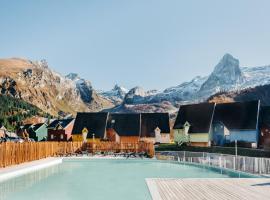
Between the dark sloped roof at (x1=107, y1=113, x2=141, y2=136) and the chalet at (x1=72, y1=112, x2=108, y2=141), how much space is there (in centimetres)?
247

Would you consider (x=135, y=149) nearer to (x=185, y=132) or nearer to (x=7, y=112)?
(x=185, y=132)

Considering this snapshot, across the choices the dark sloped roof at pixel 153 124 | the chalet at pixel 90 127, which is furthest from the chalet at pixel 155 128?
the chalet at pixel 90 127

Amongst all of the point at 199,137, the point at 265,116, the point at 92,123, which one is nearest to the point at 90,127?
the point at 92,123

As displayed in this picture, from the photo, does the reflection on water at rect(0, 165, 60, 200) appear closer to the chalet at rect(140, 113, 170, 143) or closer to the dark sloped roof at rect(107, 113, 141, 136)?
the dark sloped roof at rect(107, 113, 141, 136)

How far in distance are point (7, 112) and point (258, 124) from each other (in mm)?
161312

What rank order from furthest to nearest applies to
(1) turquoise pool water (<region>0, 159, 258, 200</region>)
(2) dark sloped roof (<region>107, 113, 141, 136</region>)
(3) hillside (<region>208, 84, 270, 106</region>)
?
(3) hillside (<region>208, 84, 270, 106</region>), (2) dark sloped roof (<region>107, 113, 141, 136</region>), (1) turquoise pool water (<region>0, 159, 258, 200</region>)

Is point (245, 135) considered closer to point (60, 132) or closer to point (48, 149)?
point (48, 149)

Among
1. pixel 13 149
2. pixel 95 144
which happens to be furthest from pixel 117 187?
pixel 95 144

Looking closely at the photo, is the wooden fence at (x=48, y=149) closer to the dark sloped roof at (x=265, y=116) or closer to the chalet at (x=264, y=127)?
the chalet at (x=264, y=127)

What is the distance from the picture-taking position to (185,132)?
225 ft

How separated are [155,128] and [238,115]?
778 inches

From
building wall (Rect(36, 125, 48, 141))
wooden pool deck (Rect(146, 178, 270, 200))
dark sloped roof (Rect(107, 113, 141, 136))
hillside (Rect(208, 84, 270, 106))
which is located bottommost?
building wall (Rect(36, 125, 48, 141))

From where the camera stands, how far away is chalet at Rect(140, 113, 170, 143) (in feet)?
251

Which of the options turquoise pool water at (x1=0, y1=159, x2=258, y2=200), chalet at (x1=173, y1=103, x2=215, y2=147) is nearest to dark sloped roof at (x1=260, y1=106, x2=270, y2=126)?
chalet at (x1=173, y1=103, x2=215, y2=147)
